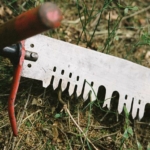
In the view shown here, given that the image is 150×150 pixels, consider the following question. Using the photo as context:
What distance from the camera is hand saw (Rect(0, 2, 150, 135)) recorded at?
81.0 inches

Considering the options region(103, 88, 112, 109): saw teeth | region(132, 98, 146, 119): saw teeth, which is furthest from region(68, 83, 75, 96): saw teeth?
region(132, 98, 146, 119): saw teeth

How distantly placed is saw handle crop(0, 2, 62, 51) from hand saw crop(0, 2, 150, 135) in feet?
2.71

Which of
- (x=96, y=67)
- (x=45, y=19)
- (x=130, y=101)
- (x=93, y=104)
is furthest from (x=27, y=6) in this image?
(x=45, y=19)

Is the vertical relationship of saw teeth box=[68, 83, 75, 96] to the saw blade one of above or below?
below

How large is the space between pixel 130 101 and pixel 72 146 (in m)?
0.52

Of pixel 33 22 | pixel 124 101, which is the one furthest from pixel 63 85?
pixel 33 22

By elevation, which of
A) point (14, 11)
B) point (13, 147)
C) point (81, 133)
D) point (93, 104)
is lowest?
point (13, 147)

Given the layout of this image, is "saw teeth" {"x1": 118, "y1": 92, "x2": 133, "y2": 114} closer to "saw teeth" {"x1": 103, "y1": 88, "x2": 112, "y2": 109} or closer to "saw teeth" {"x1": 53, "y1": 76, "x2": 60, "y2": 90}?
"saw teeth" {"x1": 103, "y1": 88, "x2": 112, "y2": 109}

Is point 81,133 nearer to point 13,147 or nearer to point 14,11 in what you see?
point 13,147

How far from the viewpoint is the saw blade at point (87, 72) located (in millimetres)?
2062

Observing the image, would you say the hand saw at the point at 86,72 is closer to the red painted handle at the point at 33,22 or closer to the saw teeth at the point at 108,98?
the saw teeth at the point at 108,98

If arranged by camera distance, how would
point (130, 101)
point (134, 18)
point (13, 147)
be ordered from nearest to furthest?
point (13, 147)
point (130, 101)
point (134, 18)

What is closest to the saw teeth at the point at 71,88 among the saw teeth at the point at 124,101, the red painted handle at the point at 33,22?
the saw teeth at the point at 124,101

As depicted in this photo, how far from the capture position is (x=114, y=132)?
2270 millimetres
